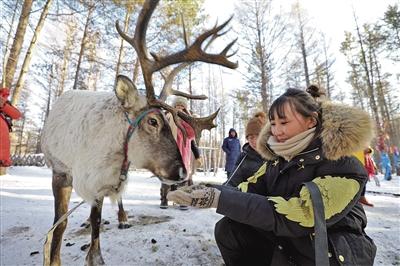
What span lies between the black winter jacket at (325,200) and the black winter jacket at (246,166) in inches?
49.5

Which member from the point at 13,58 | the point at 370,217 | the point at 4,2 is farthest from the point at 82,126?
the point at 4,2

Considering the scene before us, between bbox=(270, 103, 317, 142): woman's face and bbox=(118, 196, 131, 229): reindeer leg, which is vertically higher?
bbox=(270, 103, 317, 142): woman's face

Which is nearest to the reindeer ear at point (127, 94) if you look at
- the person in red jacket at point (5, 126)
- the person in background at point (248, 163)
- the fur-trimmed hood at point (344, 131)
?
the person in background at point (248, 163)

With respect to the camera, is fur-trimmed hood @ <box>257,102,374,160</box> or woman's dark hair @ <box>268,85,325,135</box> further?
woman's dark hair @ <box>268,85,325,135</box>

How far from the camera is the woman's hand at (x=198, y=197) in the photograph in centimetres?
128

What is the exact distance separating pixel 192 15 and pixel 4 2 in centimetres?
728

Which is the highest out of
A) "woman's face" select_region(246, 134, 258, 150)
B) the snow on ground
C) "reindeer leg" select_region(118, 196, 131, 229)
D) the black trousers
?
"woman's face" select_region(246, 134, 258, 150)

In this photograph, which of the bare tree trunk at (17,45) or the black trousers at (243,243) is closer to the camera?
the black trousers at (243,243)

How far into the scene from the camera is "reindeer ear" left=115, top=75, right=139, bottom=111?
2.51m

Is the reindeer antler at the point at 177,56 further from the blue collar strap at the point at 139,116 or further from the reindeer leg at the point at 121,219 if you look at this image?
the reindeer leg at the point at 121,219

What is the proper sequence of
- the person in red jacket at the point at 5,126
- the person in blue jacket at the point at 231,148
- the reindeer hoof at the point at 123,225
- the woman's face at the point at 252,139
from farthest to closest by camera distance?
1. the person in blue jacket at the point at 231,148
2. the person in red jacket at the point at 5,126
3. the reindeer hoof at the point at 123,225
4. the woman's face at the point at 252,139

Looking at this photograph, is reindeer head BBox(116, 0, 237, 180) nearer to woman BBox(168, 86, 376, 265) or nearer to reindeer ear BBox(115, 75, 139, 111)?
reindeer ear BBox(115, 75, 139, 111)

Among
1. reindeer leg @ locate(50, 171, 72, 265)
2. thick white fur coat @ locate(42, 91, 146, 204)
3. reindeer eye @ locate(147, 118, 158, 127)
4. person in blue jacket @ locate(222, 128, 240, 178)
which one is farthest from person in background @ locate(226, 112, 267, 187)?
person in blue jacket @ locate(222, 128, 240, 178)

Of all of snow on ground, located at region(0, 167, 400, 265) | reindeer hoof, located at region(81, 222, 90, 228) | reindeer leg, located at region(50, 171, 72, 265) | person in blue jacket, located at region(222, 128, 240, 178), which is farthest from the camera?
person in blue jacket, located at region(222, 128, 240, 178)
